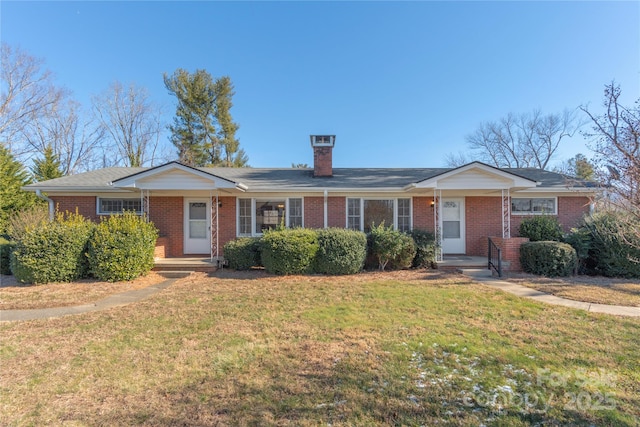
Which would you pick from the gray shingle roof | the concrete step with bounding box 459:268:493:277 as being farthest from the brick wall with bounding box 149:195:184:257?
the concrete step with bounding box 459:268:493:277

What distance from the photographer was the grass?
2.54 metres

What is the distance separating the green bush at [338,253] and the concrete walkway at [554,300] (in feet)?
11.3

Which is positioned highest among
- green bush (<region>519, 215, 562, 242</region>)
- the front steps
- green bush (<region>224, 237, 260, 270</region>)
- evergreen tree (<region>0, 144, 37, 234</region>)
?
evergreen tree (<region>0, 144, 37, 234</region>)

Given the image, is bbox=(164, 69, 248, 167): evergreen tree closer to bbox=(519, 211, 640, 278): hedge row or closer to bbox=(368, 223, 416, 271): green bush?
bbox=(368, 223, 416, 271): green bush

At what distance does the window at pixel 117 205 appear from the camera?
36.5 feet

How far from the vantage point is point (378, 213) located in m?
Result: 11.3

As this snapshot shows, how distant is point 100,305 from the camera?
19.4 ft

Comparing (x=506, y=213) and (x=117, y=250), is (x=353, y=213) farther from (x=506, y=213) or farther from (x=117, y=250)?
(x=117, y=250)

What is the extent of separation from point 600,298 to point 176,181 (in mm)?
11501

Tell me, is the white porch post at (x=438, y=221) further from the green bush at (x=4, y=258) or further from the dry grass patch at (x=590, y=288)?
the green bush at (x=4, y=258)

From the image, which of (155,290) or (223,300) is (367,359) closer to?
(223,300)

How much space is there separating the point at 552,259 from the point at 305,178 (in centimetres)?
879

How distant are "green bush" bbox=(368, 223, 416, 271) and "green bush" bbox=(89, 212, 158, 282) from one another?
Result: 695cm

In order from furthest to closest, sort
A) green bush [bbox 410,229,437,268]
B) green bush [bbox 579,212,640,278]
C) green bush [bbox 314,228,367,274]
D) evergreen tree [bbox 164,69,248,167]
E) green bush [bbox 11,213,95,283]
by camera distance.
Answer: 1. evergreen tree [bbox 164,69,248,167]
2. green bush [bbox 410,229,437,268]
3. green bush [bbox 314,228,367,274]
4. green bush [bbox 579,212,640,278]
5. green bush [bbox 11,213,95,283]
